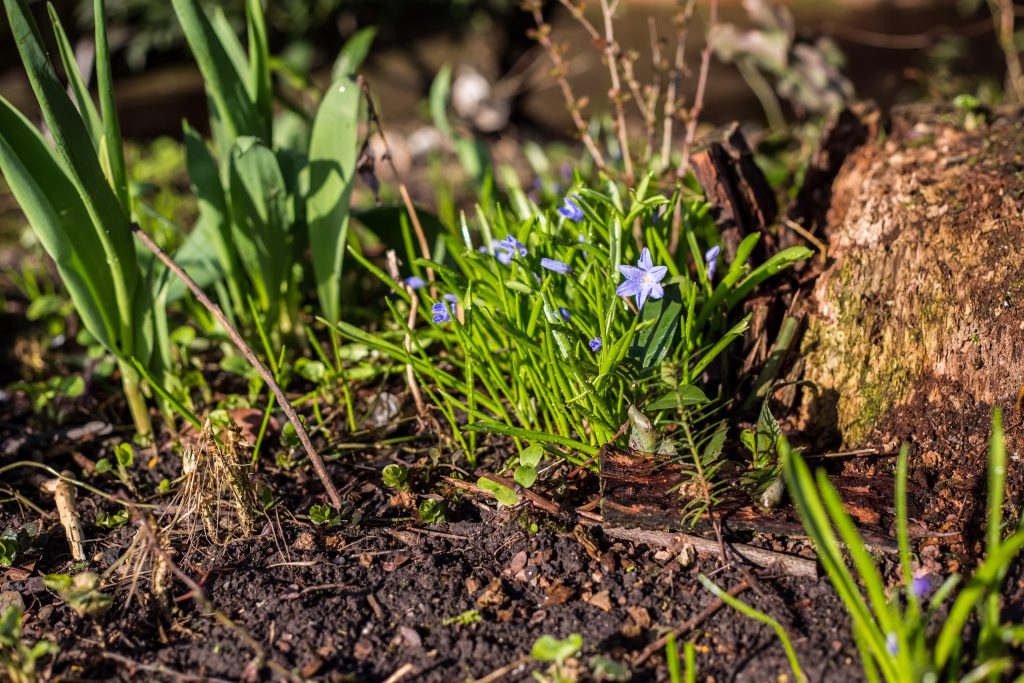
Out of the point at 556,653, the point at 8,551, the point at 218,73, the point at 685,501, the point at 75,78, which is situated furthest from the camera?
the point at 218,73

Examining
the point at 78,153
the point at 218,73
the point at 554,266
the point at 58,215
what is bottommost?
the point at 554,266

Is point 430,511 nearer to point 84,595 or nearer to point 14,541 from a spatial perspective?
point 84,595

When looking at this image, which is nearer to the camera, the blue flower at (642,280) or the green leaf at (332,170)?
the blue flower at (642,280)

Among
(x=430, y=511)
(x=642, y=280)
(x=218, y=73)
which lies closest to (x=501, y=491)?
(x=430, y=511)

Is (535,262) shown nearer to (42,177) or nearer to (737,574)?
(737,574)

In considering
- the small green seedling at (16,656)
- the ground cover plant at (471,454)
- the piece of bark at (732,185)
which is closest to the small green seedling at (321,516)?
the ground cover plant at (471,454)

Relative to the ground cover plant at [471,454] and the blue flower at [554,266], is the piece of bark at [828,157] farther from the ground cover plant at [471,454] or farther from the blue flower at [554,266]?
the blue flower at [554,266]

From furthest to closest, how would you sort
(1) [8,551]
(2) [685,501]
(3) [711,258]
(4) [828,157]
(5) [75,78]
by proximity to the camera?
(4) [828,157] → (3) [711,258] → (5) [75,78] → (1) [8,551] → (2) [685,501]
